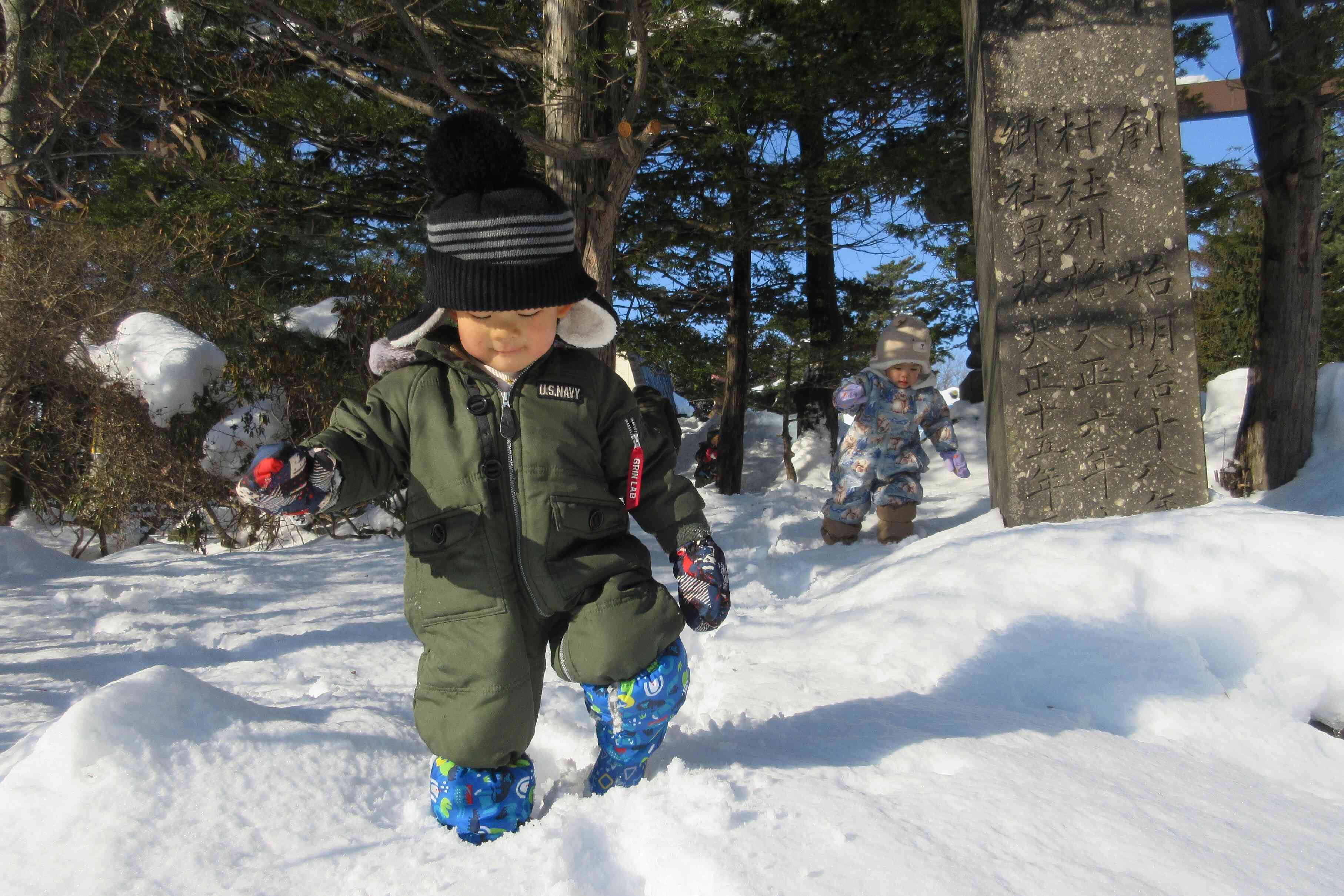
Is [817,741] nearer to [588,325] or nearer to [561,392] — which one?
[561,392]

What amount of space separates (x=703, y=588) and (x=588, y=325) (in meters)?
0.66

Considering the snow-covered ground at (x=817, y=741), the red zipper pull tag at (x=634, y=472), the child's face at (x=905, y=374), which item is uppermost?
the child's face at (x=905, y=374)

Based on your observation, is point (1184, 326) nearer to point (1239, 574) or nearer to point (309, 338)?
point (1239, 574)

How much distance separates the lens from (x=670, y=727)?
83.7 inches

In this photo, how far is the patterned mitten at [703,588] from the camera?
170 centimetres

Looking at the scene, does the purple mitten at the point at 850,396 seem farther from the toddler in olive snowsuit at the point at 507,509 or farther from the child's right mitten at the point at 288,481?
the child's right mitten at the point at 288,481

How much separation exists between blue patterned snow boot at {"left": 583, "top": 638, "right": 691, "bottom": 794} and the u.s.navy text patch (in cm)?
55

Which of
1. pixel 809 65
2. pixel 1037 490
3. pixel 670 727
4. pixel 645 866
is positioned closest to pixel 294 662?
pixel 670 727

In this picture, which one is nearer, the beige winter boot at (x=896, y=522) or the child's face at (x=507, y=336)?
the child's face at (x=507, y=336)

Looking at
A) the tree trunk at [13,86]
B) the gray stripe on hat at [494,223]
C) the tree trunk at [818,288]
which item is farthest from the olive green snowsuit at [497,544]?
the tree trunk at [818,288]

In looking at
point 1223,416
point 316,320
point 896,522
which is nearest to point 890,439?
point 896,522

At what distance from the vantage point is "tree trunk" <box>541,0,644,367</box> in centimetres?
433

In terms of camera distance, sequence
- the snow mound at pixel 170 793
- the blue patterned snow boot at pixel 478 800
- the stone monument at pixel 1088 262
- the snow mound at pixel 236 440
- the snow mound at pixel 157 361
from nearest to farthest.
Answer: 1. the snow mound at pixel 170 793
2. the blue patterned snow boot at pixel 478 800
3. the stone monument at pixel 1088 262
4. the snow mound at pixel 157 361
5. the snow mound at pixel 236 440

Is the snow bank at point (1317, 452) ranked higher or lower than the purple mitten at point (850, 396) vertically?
lower
